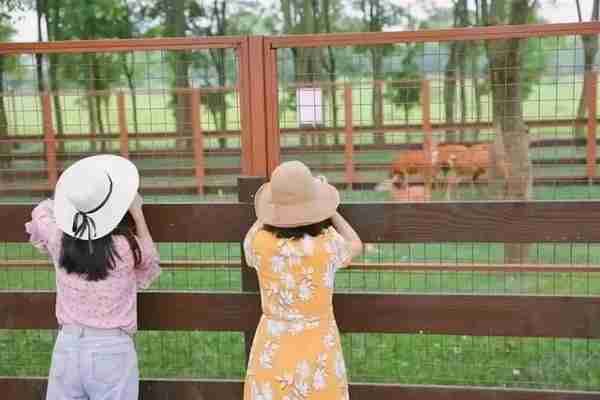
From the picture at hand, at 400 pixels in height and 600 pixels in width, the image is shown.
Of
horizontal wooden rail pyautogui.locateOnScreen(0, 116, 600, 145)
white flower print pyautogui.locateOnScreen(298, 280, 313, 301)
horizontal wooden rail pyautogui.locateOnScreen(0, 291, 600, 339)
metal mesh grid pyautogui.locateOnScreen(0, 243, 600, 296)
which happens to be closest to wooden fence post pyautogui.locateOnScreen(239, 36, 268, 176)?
horizontal wooden rail pyautogui.locateOnScreen(0, 116, 600, 145)

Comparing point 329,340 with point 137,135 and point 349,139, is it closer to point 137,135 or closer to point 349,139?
point 137,135

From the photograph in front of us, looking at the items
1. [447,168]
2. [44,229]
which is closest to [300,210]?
[44,229]

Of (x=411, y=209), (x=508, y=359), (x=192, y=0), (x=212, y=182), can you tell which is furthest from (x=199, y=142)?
(x=192, y=0)

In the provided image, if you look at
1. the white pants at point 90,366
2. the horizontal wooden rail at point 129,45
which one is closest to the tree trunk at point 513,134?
the horizontal wooden rail at point 129,45

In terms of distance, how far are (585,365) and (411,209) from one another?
2.16m

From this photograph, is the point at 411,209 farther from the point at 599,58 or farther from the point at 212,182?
the point at 599,58

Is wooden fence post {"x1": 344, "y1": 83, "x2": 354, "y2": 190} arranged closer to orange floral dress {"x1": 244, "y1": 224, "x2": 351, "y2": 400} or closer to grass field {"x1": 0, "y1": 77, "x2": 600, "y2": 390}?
grass field {"x1": 0, "y1": 77, "x2": 600, "y2": 390}

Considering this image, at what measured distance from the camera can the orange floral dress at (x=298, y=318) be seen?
298 cm

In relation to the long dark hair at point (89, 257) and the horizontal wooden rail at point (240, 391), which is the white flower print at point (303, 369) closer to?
the horizontal wooden rail at point (240, 391)

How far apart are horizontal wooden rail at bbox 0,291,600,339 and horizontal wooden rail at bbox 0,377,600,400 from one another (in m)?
0.27

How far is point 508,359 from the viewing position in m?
4.98

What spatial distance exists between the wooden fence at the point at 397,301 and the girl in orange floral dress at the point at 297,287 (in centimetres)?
41

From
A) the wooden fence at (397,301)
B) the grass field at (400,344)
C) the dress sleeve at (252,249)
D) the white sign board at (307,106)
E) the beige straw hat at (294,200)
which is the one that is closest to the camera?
the beige straw hat at (294,200)

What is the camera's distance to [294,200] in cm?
296
